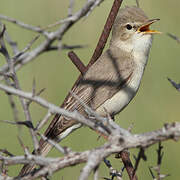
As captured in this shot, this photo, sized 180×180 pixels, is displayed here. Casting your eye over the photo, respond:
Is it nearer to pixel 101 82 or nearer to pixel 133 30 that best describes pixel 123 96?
pixel 101 82

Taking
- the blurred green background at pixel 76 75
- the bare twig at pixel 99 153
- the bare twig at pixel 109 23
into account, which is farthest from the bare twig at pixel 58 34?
the blurred green background at pixel 76 75

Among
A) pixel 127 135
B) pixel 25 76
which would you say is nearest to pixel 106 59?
pixel 25 76

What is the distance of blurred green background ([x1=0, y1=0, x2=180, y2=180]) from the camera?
16.2 feet

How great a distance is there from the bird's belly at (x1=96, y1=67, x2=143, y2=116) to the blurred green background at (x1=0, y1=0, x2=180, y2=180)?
880 millimetres

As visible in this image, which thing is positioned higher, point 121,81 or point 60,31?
point 121,81

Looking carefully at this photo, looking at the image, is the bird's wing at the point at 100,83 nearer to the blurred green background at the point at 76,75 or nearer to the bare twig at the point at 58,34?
the blurred green background at the point at 76,75

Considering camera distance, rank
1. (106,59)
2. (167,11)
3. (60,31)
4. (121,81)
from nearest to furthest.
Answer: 1. (60,31)
2. (121,81)
3. (106,59)
4. (167,11)

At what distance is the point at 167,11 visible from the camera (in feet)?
21.1

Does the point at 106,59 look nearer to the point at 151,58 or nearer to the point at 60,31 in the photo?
the point at 151,58

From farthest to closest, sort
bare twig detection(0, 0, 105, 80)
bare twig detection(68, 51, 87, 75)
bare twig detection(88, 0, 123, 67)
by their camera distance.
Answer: bare twig detection(68, 51, 87, 75) < bare twig detection(88, 0, 123, 67) < bare twig detection(0, 0, 105, 80)

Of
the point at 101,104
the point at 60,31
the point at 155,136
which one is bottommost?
the point at 155,136

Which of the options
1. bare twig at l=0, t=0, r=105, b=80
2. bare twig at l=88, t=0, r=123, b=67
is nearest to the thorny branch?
bare twig at l=0, t=0, r=105, b=80

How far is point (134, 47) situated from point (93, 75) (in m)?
0.54

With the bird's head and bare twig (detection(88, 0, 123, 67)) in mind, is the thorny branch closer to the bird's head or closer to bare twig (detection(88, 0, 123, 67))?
bare twig (detection(88, 0, 123, 67))
